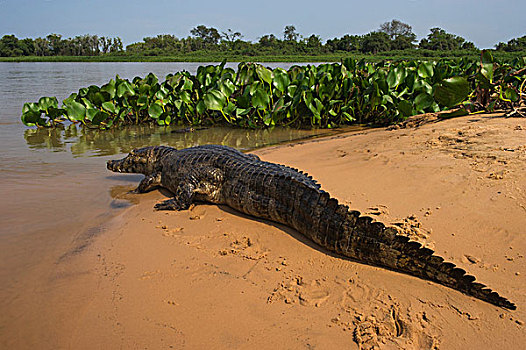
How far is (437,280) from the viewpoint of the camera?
2.28 metres

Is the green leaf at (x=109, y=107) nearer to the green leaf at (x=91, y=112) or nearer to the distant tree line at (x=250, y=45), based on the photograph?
the green leaf at (x=91, y=112)

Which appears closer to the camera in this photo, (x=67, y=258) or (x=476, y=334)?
(x=476, y=334)

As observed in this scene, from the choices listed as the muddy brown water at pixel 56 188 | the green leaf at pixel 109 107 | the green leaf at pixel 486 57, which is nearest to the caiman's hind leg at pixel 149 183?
the muddy brown water at pixel 56 188

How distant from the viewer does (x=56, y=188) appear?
16.6ft

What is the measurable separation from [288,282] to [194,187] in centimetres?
209

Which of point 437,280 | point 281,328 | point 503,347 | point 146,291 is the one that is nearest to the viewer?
point 503,347

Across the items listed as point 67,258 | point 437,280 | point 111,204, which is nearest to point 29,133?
point 111,204

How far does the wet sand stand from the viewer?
2.04 metres

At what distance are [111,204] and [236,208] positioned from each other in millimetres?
1670

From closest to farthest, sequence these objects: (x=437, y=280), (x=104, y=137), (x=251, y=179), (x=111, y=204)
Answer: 1. (x=437, y=280)
2. (x=251, y=179)
3. (x=111, y=204)
4. (x=104, y=137)

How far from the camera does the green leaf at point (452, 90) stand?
6.66 m

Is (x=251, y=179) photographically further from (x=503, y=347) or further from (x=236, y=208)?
(x=503, y=347)

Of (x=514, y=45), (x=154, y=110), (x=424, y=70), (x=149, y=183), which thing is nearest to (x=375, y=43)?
(x=514, y=45)

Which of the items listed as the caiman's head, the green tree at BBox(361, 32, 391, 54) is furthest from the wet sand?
the green tree at BBox(361, 32, 391, 54)
